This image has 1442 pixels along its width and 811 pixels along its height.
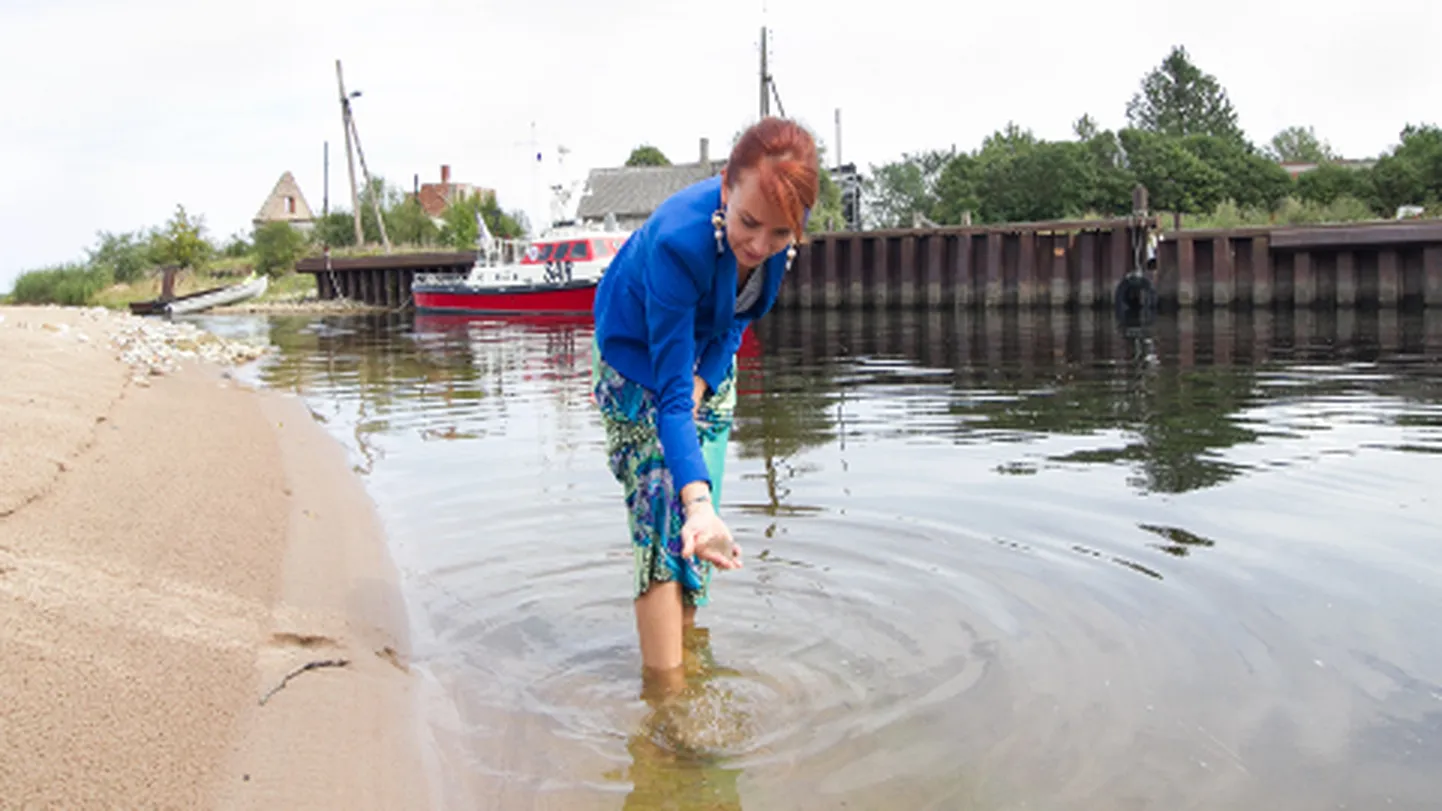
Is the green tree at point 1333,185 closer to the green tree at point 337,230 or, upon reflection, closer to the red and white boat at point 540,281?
the red and white boat at point 540,281

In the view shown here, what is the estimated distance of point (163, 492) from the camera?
5188 mm

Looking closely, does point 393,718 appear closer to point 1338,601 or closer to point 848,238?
point 1338,601

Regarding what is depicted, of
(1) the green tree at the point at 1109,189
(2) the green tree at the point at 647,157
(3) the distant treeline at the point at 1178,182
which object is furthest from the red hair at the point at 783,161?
(2) the green tree at the point at 647,157

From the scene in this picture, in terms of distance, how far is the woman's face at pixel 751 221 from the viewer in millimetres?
2861

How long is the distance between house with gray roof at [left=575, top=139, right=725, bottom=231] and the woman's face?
60849mm

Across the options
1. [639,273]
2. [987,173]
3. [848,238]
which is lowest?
[639,273]

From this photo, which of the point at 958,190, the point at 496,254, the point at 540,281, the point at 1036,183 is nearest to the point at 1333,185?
the point at 1036,183

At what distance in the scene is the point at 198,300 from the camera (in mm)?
43000

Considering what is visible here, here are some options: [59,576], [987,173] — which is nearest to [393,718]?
[59,576]

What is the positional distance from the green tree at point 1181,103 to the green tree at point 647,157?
32.8m

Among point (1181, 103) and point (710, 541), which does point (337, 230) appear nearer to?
point (1181, 103)

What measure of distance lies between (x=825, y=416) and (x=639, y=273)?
6.62 m

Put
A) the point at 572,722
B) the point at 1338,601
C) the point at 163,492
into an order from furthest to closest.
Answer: the point at 163,492 < the point at 1338,601 < the point at 572,722

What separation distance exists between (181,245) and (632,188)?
24065 millimetres
